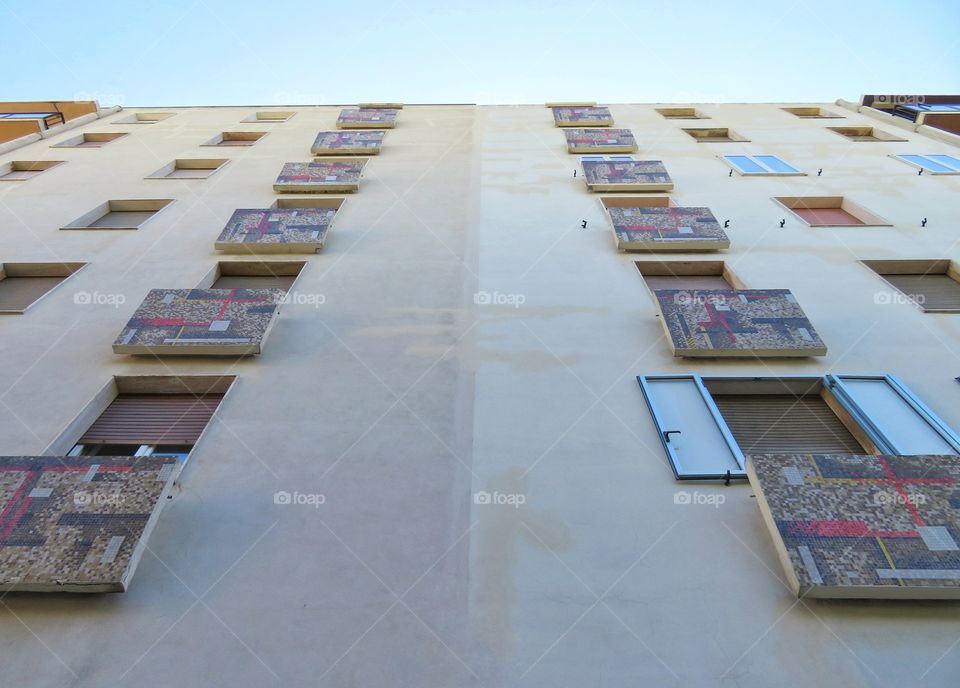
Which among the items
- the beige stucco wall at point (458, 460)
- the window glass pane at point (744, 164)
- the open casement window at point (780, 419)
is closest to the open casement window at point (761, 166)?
the window glass pane at point (744, 164)

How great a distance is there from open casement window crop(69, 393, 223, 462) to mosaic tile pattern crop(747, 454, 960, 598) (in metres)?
8.14

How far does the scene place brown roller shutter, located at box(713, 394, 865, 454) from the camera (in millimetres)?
8820

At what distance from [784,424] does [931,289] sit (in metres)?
6.50

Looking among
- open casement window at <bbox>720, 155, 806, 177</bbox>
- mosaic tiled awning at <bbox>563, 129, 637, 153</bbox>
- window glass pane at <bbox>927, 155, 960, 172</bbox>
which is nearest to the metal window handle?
open casement window at <bbox>720, 155, 806, 177</bbox>

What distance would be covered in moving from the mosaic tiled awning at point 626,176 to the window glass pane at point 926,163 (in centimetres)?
849

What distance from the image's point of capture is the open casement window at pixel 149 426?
8.84m

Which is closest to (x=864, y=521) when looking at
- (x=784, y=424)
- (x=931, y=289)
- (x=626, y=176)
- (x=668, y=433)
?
(x=668, y=433)

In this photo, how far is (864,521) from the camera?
653cm

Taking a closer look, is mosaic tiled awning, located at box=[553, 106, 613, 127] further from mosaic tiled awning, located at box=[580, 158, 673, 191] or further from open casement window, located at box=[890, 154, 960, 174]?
open casement window, located at box=[890, 154, 960, 174]

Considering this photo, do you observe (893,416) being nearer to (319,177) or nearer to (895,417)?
(895,417)

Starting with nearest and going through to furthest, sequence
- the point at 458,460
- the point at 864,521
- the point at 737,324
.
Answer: the point at 864,521 → the point at 458,460 → the point at 737,324

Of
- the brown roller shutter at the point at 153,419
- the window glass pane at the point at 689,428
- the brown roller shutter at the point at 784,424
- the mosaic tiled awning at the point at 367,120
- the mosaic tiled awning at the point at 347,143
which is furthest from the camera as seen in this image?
the mosaic tiled awning at the point at 367,120

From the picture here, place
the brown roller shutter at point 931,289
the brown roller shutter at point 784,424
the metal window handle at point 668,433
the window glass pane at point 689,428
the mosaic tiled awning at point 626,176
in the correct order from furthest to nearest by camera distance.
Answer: the mosaic tiled awning at point 626,176
the brown roller shutter at point 931,289
the brown roller shutter at point 784,424
the metal window handle at point 668,433
the window glass pane at point 689,428

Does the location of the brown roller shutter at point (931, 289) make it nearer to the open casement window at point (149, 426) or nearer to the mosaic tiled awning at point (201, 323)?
the mosaic tiled awning at point (201, 323)
